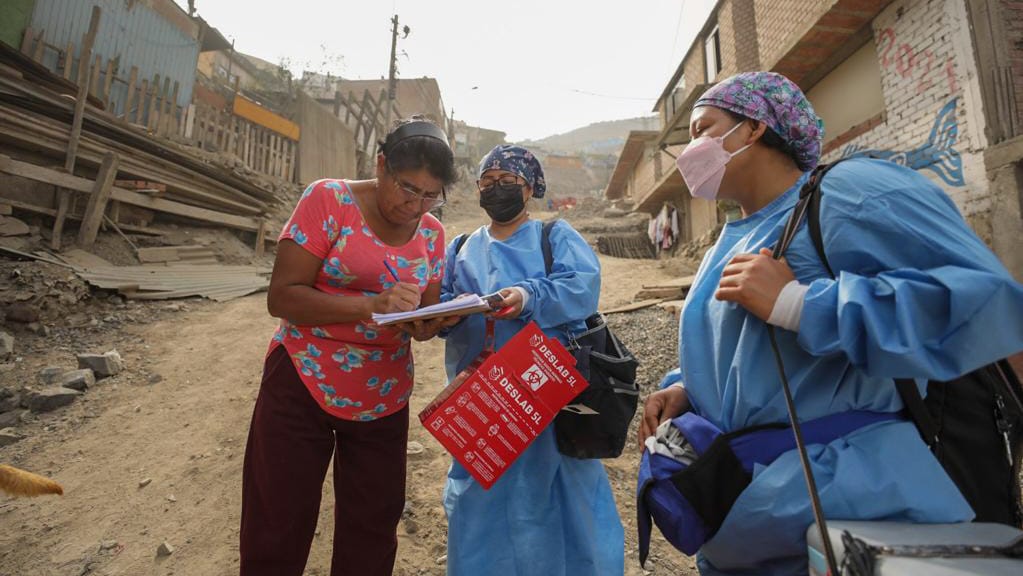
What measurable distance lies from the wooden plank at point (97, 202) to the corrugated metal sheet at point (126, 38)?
3.85 m

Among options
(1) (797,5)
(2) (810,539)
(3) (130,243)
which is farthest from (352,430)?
→ (1) (797,5)

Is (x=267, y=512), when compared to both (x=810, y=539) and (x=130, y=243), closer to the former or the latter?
(x=810, y=539)

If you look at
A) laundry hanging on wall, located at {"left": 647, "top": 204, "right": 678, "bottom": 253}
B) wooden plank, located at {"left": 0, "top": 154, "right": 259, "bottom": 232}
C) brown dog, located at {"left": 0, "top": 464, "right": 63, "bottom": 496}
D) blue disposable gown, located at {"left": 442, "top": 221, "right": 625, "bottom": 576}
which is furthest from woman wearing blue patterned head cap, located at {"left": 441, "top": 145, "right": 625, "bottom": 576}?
laundry hanging on wall, located at {"left": 647, "top": 204, "right": 678, "bottom": 253}

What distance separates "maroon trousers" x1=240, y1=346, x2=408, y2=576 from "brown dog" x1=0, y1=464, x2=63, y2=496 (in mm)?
851

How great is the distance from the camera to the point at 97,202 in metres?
6.47

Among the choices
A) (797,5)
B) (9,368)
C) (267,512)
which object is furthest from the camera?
(797,5)

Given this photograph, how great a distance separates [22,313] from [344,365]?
5637 mm

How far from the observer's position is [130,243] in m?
6.89

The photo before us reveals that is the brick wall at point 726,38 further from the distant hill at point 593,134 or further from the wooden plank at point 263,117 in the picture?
the distant hill at point 593,134

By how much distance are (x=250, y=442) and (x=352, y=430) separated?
370mm

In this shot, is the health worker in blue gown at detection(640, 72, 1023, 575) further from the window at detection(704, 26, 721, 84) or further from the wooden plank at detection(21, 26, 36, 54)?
the window at detection(704, 26, 721, 84)

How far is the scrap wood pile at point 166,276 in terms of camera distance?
5.77m

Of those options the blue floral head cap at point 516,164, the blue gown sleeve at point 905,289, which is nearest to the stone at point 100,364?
the blue floral head cap at point 516,164

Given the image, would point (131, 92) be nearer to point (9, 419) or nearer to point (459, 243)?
point (9, 419)
